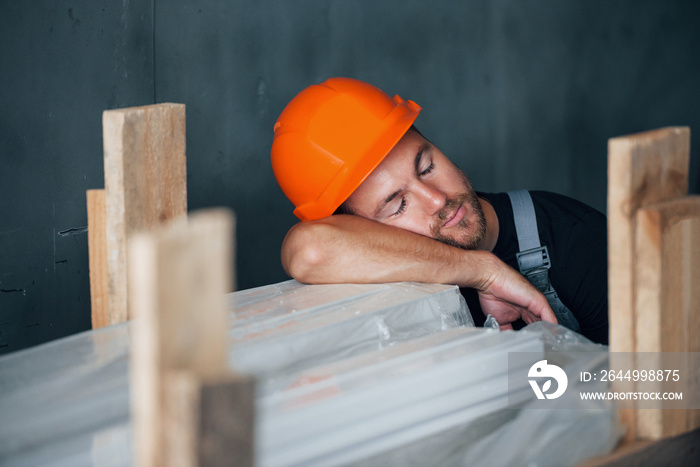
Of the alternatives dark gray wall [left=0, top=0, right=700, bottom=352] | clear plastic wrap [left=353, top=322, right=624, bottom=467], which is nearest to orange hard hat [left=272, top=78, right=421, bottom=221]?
dark gray wall [left=0, top=0, right=700, bottom=352]

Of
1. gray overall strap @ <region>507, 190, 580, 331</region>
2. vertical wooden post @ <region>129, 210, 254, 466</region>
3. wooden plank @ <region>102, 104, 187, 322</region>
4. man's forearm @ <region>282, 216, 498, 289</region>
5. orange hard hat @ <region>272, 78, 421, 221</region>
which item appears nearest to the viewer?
vertical wooden post @ <region>129, 210, 254, 466</region>

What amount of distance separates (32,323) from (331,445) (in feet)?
6.73

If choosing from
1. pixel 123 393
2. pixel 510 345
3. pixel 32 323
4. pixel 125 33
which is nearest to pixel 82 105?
pixel 125 33

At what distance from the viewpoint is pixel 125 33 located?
117 inches

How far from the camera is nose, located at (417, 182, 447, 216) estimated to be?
2.29 m

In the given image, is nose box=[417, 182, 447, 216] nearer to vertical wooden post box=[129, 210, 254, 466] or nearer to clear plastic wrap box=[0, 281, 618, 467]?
clear plastic wrap box=[0, 281, 618, 467]

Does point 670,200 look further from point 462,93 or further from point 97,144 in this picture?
point 462,93

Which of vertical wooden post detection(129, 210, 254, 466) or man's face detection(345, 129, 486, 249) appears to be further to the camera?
man's face detection(345, 129, 486, 249)

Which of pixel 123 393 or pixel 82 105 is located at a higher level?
pixel 82 105

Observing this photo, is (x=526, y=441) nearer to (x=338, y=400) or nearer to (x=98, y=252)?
(x=338, y=400)

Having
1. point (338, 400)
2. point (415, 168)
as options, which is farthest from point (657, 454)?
point (415, 168)

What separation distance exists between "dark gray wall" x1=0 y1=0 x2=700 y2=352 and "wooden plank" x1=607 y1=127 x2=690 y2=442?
220 cm

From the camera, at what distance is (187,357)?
2.51 ft

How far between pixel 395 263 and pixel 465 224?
0.52 metres
